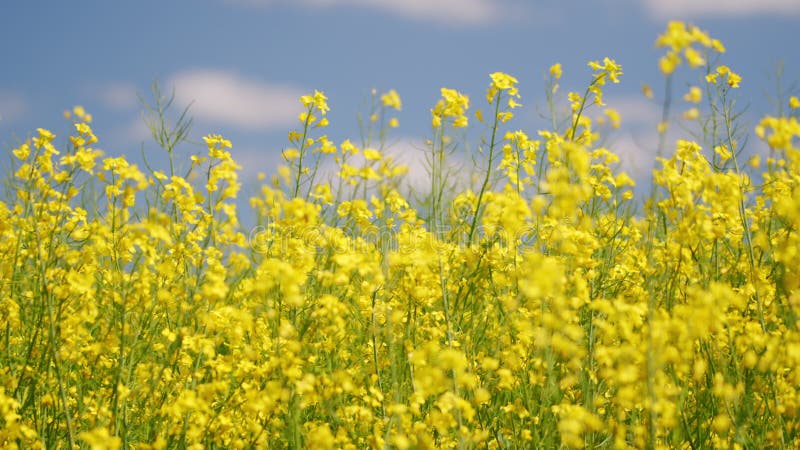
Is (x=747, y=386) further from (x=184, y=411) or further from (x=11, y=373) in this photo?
(x=11, y=373)

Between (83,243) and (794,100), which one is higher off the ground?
(794,100)

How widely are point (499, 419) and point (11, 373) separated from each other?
258 cm

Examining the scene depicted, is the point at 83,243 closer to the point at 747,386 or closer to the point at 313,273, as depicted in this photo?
the point at 313,273

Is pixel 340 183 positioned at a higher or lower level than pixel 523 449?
higher

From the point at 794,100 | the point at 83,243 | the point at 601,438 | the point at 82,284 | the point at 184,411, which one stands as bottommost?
the point at 601,438

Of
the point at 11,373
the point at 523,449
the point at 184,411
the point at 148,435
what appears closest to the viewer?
the point at 184,411

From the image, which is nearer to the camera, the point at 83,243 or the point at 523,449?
the point at 523,449

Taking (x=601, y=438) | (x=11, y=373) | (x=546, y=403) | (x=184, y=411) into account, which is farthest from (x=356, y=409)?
(x=11, y=373)

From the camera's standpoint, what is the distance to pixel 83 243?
12.0 feet

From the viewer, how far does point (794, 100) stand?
3.88 m

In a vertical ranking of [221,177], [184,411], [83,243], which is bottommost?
[184,411]

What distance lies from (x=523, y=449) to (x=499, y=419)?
0.64 meters

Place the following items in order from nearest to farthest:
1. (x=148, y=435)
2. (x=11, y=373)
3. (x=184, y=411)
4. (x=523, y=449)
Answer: (x=184, y=411)
(x=523, y=449)
(x=148, y=435)
(x=11, y=373)

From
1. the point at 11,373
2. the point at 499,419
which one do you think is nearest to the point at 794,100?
the point at 499,419
